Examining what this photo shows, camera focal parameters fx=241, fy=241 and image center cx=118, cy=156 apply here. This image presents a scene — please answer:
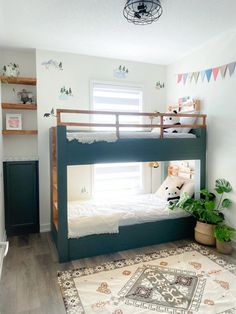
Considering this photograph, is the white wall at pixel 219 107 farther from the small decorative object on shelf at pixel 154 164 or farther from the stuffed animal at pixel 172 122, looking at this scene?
the small decorative object on shelf at pixel 154 164

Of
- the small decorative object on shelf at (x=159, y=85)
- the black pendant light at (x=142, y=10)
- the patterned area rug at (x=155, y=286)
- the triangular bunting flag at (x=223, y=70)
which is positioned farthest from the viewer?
the small decorative object on shelf at (x=159, y=85)

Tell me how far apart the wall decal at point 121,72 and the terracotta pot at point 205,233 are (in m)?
2.50

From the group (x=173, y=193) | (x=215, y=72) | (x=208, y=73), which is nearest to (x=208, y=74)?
(x=208, y=73)

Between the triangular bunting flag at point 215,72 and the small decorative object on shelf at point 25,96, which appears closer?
the triangular bunting flag at point 215,72

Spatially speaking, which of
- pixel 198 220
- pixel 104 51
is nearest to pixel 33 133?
pixel 104 51

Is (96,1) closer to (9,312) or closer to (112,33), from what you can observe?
(112,33)

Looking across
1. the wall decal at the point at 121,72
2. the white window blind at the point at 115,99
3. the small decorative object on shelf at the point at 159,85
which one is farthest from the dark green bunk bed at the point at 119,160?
the wall decal at the point at 121,72

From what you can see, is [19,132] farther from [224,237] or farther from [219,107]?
[224,237]

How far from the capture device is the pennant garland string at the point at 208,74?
9.52 ft

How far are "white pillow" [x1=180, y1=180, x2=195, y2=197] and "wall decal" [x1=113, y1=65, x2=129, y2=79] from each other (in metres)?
1.96

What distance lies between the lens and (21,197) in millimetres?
3436

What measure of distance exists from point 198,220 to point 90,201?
1525mm

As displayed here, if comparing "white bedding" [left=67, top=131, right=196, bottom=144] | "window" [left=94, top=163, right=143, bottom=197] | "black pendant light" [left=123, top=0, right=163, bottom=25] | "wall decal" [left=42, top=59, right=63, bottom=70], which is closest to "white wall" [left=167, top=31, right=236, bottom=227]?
"white bedding" [left=67, top=131, right=196, bottom=144]

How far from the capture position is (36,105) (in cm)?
343
